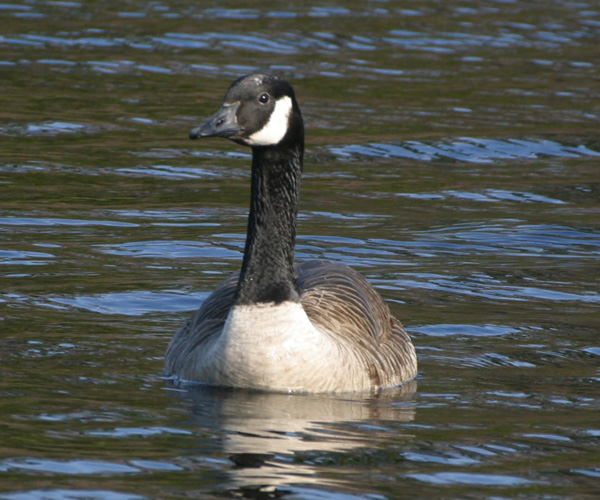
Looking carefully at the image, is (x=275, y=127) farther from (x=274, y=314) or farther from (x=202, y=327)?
(x=202, y=327)

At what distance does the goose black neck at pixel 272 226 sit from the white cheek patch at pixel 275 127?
0.13 m

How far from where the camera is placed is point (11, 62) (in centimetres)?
2362

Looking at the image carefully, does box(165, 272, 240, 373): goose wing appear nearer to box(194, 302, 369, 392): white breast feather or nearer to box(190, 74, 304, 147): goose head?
box(194, 302, 369, 392): white breast feather

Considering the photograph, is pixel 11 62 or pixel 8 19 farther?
pixel 8 19

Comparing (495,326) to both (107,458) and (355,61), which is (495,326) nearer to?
(107,458)

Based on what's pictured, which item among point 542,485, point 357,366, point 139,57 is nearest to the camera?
point 542,485

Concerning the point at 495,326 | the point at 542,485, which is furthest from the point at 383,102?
the point at 542,485

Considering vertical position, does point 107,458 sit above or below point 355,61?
below

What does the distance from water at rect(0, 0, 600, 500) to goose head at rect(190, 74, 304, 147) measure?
1.80 meters

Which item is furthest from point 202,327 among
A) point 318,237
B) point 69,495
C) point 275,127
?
point 318,237

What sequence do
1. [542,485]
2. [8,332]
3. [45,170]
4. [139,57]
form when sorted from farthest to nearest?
[139,57]
[45,170]
[8,332]
[542,485]

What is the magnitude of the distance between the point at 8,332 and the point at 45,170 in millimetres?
7355

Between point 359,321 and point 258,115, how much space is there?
6.15ft

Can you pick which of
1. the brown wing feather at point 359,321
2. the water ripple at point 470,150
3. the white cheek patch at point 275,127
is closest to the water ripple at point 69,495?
the brown wing feather at point 359,321
